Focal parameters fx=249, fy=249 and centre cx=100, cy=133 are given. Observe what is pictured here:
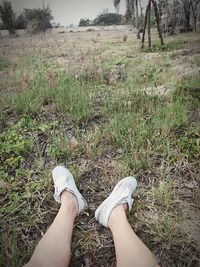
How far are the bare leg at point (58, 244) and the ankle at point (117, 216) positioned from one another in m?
0.25

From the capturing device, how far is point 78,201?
5.92 ft

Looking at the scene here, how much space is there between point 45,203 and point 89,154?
2.02ft

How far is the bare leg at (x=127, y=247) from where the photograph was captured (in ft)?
4.10

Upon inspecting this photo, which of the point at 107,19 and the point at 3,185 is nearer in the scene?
the point at 3,185

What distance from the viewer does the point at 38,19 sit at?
5770 mm

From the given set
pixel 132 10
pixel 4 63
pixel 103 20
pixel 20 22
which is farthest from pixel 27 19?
pixel 132 10

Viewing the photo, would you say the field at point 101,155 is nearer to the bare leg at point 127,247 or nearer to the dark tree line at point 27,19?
the bare leg at point 127,247

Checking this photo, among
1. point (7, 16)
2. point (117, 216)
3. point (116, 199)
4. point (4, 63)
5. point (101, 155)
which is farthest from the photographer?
point (4, 63)

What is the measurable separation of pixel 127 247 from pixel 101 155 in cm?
109

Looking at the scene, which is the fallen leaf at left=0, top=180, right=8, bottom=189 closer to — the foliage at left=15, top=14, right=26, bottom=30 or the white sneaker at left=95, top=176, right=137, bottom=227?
the white sneaker at left=95, top=176, right=137, bottom=227

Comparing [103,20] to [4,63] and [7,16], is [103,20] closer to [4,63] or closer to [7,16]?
[7,16]

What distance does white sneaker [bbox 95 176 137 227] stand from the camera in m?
1.68

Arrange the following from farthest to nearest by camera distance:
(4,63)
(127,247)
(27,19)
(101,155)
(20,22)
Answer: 1. (27,19)
2. (20,22)
3. (4,63)
4. (101,155)
5. (127,247)

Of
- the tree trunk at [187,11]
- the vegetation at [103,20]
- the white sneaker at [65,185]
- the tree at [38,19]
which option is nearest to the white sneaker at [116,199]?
the white sneaker at [65,185]
